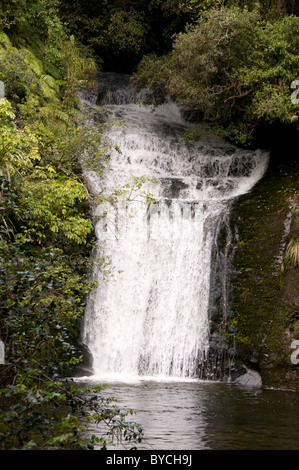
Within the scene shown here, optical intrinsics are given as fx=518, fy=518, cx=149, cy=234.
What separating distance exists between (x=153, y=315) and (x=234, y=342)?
7.74ft

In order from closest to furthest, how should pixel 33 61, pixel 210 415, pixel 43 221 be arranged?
pixel 210 415 → pixel 43 221 → pixel 33 61

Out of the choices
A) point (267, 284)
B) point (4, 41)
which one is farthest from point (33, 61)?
point (267, 284)

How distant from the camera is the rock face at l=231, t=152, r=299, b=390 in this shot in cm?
1250

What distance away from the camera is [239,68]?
16297mm

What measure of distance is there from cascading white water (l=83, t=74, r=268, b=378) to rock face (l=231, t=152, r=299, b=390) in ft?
2.83

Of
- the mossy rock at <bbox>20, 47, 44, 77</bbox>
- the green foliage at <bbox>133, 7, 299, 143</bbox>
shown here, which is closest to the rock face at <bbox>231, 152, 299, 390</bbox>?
the green foliage at <bbox>133, 7, 299, 143</bbox>

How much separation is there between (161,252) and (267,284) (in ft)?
10.7

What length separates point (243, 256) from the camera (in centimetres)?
1444

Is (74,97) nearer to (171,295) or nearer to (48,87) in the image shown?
(48,87)

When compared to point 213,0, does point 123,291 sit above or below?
below

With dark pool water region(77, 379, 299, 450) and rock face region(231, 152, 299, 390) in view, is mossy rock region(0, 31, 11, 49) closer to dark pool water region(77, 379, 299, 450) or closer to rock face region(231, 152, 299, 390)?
rock face region(231, 152, 299, 390)
